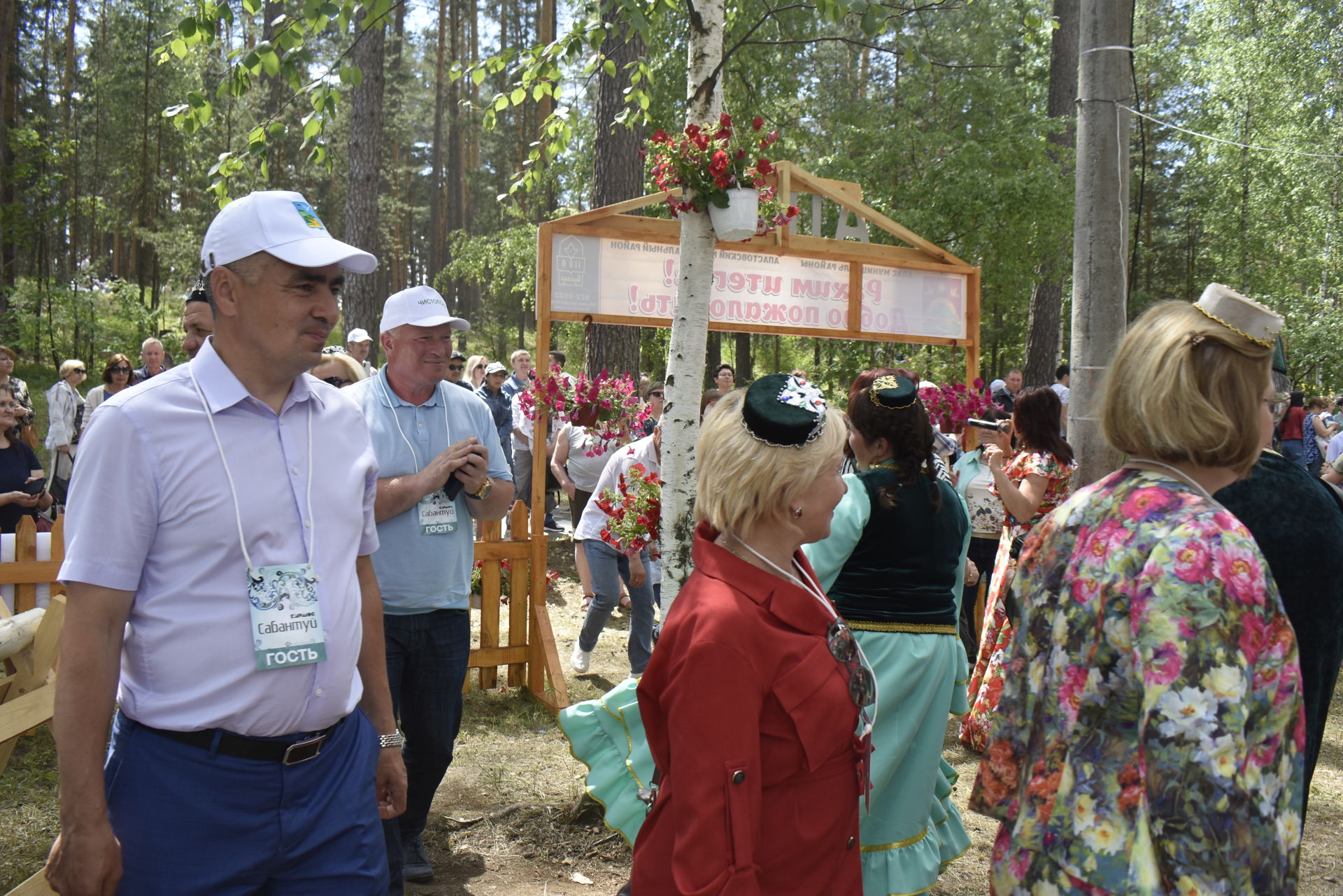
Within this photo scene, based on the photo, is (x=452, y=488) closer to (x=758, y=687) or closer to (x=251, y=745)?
(x=251, y=745)

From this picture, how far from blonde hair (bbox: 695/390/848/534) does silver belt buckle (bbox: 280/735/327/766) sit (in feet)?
3.12

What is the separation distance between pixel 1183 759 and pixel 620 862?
313 cm

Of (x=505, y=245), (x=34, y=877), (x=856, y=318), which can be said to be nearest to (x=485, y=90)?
(x=505, y=245)

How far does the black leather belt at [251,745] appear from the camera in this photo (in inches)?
77.2

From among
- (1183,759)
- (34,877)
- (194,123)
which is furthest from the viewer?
(194,123)

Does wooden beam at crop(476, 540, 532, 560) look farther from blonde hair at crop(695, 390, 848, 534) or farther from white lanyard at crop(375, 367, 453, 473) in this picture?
blonde hair at crop(695, 390, 848, 534)

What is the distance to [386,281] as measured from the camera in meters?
36.4

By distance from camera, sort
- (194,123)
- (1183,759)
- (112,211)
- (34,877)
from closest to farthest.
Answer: (1183,759) < (34,877) < (194,123) < (112,211)

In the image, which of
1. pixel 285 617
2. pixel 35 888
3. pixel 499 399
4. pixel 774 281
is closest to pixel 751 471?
pixel 285 617

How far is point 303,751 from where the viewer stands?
206cm

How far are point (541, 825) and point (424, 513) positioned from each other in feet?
5.84

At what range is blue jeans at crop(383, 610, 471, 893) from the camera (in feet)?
11.5

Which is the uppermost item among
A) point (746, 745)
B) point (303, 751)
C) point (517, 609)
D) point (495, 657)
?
point (746, 745)

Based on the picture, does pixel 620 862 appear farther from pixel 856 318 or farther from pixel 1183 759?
pixel 856 318
